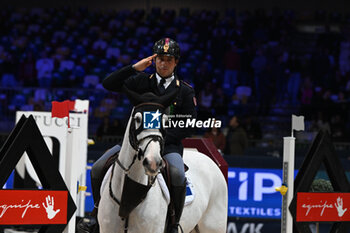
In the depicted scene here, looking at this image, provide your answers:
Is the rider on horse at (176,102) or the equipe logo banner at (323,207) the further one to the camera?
the equipe logo banner at (323,207)

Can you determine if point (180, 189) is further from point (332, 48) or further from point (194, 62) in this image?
point (332, 48)

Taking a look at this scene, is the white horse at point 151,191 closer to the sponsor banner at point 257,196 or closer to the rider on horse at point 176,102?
the rider on horse at point 176,102

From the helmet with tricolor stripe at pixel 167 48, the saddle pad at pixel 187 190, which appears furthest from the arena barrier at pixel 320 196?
the helmet with tricolor stripe at pixel 167 48

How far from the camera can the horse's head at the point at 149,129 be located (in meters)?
3.81

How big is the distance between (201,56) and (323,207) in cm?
1234

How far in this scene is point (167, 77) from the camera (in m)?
4.90

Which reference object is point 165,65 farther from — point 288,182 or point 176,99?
point 288,182

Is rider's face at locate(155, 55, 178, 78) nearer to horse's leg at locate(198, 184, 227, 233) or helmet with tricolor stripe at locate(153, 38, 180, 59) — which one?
helmet with tricolor stripe at locate(153, 38, 180, 59)

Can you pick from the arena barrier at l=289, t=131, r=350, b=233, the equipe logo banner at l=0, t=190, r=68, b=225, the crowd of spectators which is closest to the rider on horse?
the equipe logo banner at l=0, t=190, r=68, b=225

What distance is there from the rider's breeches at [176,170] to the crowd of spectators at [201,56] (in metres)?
8.39

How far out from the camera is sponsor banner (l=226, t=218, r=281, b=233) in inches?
400

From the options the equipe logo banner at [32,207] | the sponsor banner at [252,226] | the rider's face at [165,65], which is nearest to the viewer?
the rider's face at [165,65]

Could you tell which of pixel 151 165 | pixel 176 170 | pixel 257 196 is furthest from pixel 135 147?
pixel 257 196

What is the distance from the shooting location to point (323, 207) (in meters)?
6.32
